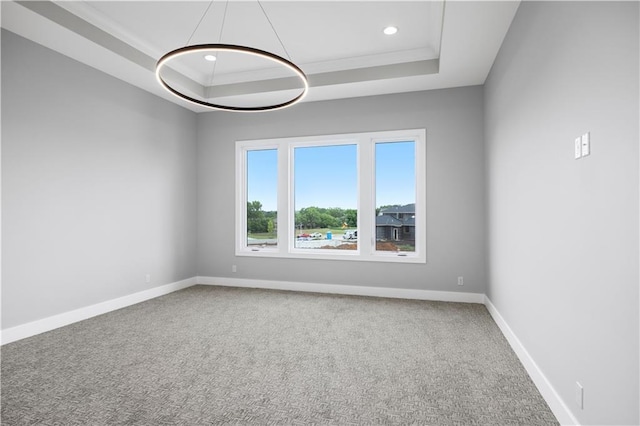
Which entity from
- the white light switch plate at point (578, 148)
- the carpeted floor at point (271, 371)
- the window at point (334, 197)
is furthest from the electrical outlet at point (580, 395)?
the window at point (334, 197)

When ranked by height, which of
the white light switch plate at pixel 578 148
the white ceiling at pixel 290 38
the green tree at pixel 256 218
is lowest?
the green tree at pixel 256 218

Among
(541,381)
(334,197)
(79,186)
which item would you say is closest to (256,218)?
(334,197)

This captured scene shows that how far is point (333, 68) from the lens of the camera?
14.4ft

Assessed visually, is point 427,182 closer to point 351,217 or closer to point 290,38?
point 351,217

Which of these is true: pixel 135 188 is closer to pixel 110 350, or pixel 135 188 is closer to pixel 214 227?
pixel 214 227

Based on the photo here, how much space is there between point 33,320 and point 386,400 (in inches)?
130

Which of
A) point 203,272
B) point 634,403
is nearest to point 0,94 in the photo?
point 203,272

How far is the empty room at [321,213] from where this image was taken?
1.77 m

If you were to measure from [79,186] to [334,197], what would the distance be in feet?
10.3

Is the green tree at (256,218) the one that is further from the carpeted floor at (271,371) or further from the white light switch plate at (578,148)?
the white light switch plate at (578,148)

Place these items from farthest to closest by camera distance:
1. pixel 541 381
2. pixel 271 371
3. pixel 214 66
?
pixel 214 66 → pixel 271 371 → pixel 541 381

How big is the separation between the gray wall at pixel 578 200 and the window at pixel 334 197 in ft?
6.12

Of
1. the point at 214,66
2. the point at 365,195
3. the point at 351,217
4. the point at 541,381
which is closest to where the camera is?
the point at 541,381

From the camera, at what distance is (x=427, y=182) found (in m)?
4.61
